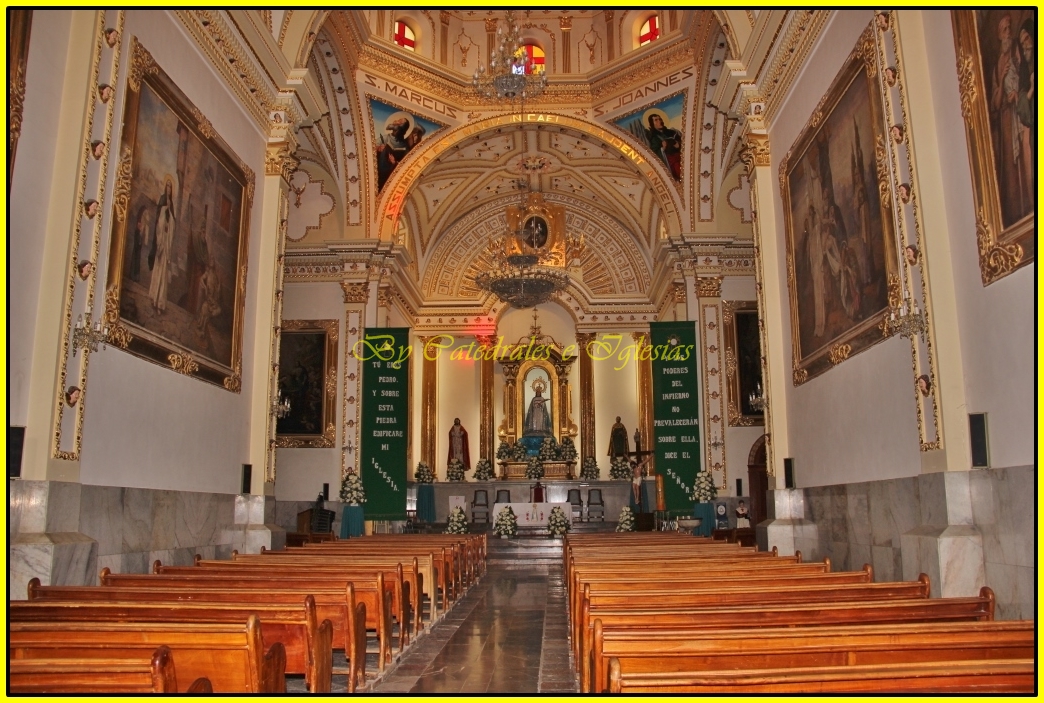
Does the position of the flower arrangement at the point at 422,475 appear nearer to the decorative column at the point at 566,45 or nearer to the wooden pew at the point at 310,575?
the decorative column at the point at 566,45

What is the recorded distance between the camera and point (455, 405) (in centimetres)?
2411

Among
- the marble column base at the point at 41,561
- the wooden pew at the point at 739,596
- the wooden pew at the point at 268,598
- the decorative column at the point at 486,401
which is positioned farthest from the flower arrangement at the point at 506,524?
the wooden pew at the point at 739,596

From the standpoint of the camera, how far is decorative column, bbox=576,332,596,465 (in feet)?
77.2

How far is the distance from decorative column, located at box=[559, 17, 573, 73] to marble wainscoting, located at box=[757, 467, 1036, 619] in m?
12.7

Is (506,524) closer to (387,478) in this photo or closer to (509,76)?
(387,478)

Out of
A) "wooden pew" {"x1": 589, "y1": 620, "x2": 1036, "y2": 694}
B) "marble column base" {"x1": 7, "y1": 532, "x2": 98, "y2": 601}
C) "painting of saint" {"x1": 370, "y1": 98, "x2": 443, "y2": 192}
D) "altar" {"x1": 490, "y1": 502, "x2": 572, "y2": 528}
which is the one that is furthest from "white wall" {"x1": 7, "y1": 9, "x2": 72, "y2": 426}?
"altar" {"x1": 490, "y1": 502, "x2": 572, "y2": 528}

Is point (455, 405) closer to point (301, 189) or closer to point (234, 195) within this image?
point (301, 189)

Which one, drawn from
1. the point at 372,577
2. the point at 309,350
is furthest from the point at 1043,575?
the point at 309,350

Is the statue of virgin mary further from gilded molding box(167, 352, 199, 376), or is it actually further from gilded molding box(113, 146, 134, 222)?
gilded molding box(113, 146, 134, 222)

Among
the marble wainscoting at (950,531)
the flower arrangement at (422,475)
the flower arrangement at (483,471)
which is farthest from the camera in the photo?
the flower arrangement at (483,471)

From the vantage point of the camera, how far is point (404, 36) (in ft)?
57.6

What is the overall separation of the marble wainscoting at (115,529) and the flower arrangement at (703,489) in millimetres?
8413

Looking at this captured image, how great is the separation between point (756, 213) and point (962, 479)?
4795 mm

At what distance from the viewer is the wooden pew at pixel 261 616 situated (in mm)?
4207
